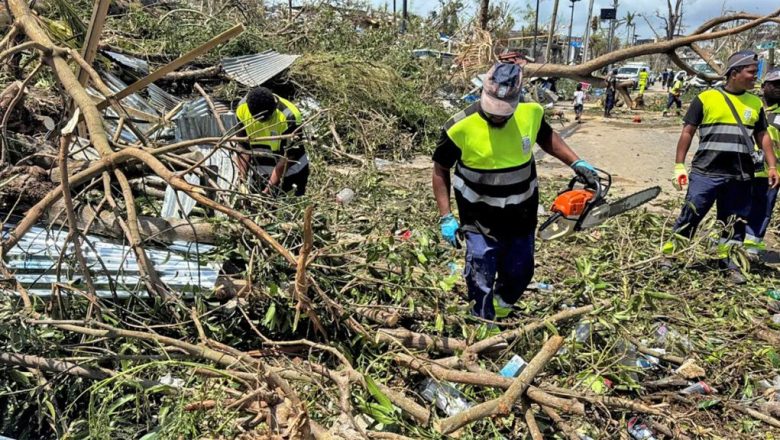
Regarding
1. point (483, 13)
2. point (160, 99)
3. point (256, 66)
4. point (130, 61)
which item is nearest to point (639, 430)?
point (160, 99)

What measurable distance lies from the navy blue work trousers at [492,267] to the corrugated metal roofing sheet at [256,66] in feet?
16.8

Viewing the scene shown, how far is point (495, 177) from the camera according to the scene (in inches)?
108

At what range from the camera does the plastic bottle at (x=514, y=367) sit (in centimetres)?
218

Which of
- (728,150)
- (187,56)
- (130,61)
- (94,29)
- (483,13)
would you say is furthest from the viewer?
(483,13)

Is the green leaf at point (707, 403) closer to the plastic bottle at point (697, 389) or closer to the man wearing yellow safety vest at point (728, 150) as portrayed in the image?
the plastic bottle at point (697, 389)

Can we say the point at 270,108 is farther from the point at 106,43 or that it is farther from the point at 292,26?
the point at 292,26

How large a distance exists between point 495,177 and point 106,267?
192 cm

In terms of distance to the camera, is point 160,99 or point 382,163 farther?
point 382,163

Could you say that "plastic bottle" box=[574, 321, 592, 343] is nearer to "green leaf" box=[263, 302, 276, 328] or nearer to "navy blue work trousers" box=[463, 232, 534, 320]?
"navy blue work trousers" box=[463, 232, 534, 320]

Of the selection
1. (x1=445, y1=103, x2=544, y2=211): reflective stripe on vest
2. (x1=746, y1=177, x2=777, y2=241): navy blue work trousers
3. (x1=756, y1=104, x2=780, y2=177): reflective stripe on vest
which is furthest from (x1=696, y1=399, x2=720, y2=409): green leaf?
(x1=756, y1=104, x2=780, y2=177): reflective stripe on vest

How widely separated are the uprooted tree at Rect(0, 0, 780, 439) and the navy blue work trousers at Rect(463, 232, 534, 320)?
16 centimetres

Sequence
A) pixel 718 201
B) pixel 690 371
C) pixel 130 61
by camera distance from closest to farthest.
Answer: pixel 690 371, pixel 718 201, pixel 130 61

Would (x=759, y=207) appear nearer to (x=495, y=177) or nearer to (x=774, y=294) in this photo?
(x=774, y=294)

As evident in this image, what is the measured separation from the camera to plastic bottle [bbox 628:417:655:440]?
2189 mm
